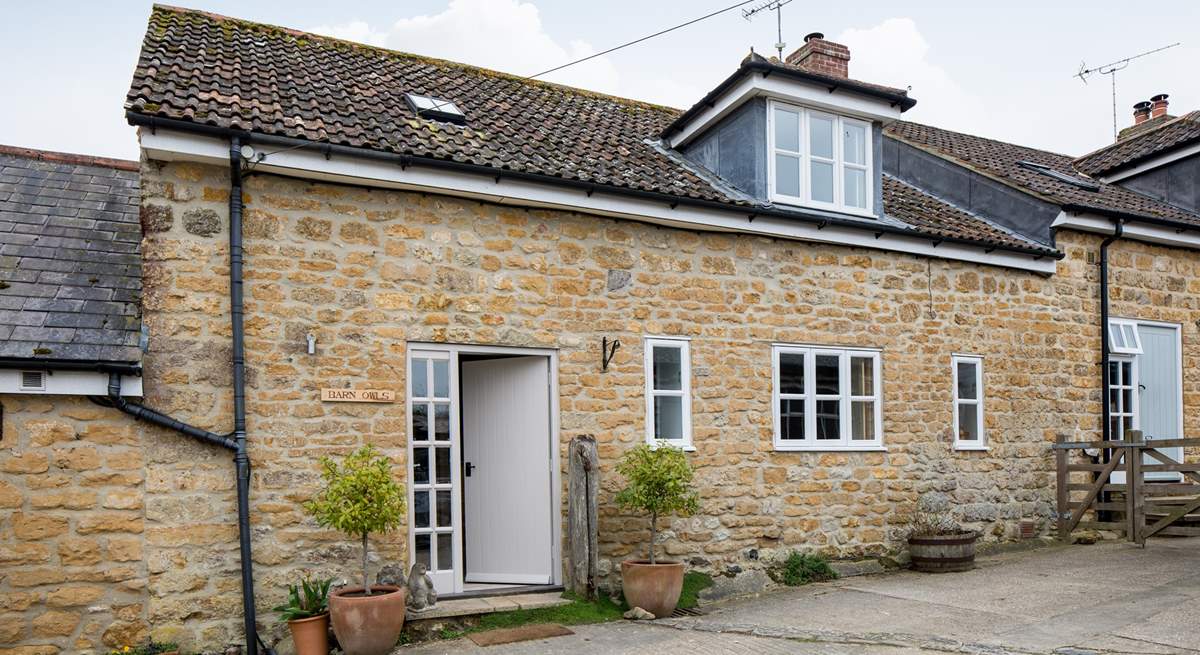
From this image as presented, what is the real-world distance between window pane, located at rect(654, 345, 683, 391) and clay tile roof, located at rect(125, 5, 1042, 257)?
5.43 ft

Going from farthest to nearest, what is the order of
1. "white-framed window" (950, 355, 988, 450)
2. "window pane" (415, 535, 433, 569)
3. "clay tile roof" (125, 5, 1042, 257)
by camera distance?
"white-framed window" (950, 355, 988, 450)
"window pane" (415, 535, 433, 569)
"clay tile roof" (125, 5, 1042, 257)

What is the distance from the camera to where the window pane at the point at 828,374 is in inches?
439

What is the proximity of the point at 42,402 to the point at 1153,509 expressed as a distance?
1306 cm

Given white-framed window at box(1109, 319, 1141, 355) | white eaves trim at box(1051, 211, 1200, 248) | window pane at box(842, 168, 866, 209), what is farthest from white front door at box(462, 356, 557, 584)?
white-framed window at box(1109, 319, 1141, 355)

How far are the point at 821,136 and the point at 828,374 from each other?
9.62ft

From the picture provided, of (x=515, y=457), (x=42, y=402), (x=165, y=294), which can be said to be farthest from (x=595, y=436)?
(x=42, y=402)

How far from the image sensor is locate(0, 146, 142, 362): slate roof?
7488 mm

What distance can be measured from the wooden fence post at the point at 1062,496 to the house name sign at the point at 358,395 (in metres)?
9.03

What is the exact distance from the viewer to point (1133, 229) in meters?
13.4

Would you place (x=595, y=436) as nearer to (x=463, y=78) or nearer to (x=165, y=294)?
(x=165, y=294)

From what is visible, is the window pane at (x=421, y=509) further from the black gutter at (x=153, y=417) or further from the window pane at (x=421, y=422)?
the black gutter at (x=153, y=417)

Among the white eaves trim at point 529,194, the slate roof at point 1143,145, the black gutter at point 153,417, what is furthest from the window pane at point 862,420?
the slate roof at point 1143,145

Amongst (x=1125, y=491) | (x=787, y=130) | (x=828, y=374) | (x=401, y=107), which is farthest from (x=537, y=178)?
(x=1125, y=491)

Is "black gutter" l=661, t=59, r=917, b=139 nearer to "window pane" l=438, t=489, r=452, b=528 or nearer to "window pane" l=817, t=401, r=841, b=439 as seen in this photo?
"window pane" l=817, t=401, r=841, b=439
